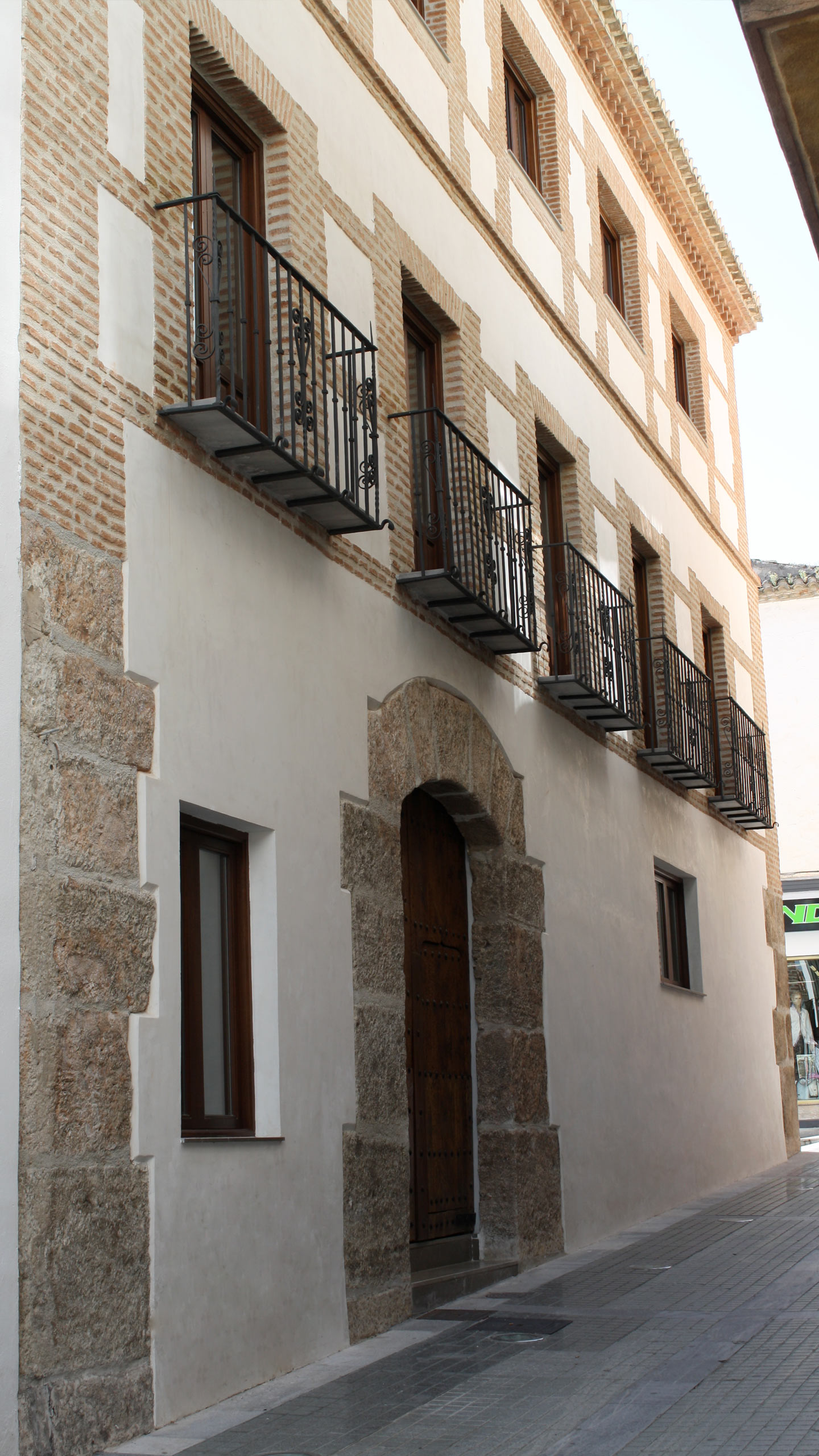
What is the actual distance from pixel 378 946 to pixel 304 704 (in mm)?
1352

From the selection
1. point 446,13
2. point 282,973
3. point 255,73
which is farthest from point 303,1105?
point 446,13

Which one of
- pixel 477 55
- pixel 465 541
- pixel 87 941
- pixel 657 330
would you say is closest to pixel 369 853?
pixel 465 541

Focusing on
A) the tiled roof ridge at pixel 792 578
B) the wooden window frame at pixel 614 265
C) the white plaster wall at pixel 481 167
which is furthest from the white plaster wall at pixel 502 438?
the tiled roof ridge at pixel 792 578

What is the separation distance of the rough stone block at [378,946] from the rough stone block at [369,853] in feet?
0.28

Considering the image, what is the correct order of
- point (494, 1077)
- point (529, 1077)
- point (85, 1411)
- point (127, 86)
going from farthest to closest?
point (529, 1077) < point (494, 1077) < point (127, 86) < point (85, 1411)

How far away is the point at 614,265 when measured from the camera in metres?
15.4

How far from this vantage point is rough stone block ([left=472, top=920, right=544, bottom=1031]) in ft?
32.3

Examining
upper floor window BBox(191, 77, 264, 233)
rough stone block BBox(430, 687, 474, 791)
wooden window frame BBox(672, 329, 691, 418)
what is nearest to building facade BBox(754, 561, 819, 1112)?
wooden window frame BBox(672, 329, 691, 418)

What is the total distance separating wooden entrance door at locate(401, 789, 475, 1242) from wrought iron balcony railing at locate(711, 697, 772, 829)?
6.66m

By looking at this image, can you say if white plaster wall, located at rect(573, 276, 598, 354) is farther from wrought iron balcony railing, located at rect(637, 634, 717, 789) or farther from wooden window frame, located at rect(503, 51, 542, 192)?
wrought iron balcony railing, located at rect(637, 634, 717, 789)

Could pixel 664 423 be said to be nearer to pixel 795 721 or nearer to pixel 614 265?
pixel 614 265

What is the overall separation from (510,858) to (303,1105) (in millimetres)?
3296

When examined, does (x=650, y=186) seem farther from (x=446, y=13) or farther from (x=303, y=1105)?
(x=303, y=1105)

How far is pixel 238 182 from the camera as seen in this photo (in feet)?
26.3
